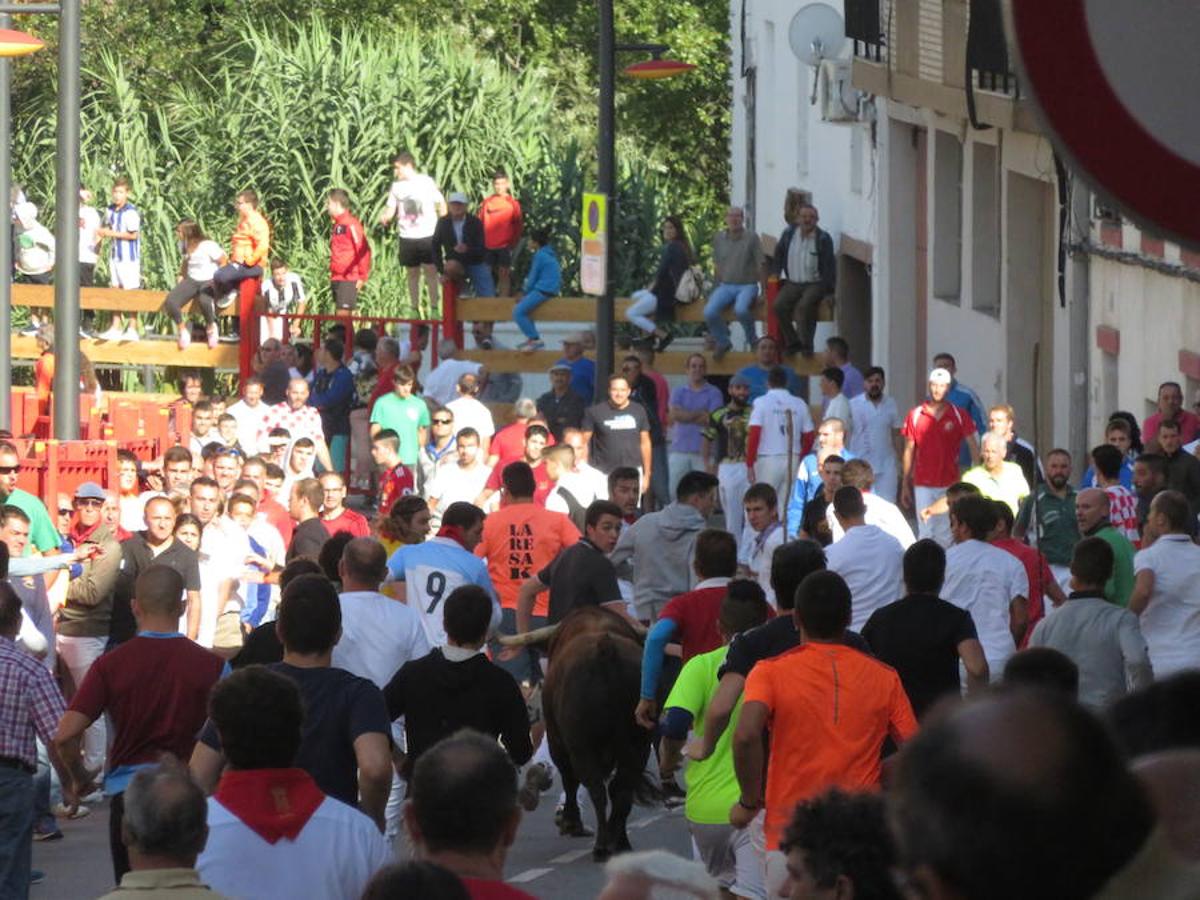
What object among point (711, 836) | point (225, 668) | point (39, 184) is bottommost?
point (711, 836)

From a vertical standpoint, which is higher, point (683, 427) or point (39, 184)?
point (39, 184)

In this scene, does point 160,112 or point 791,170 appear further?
point 791,170

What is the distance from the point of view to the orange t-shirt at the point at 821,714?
24.0 feet

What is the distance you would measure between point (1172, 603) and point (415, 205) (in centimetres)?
1849

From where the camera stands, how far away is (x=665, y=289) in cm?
2778

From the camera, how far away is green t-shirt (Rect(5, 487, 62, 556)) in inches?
535

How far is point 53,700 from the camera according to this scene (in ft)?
29.1

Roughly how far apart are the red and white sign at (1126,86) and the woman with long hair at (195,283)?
25428mm

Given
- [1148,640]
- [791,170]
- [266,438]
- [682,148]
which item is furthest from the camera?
[682,148]

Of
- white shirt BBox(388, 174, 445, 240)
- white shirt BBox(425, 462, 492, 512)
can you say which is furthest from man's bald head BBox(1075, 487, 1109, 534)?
white shirt BBox(388, 174, 445, 240)

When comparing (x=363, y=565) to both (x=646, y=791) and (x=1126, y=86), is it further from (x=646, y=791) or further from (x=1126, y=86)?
(x=1126, y=86)

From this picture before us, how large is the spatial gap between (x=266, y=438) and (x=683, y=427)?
145 inches

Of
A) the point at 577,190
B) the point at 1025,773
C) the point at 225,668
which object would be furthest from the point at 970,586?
the point at 577,190

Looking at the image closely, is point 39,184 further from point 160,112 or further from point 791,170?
point 791,170
